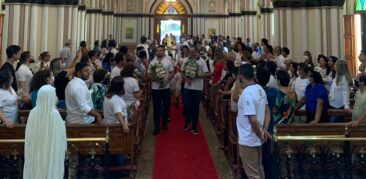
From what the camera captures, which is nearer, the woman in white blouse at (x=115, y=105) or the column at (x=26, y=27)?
the woman in white blouse at (x=115, y=105)

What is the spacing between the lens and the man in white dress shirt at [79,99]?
6.09 metres

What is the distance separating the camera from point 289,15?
14477 mm

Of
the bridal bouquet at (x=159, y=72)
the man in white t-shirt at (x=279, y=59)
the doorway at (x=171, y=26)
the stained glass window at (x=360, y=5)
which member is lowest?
the bridal bouquet at (x=159, y=72)

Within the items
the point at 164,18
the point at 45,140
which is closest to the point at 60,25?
the point at 45,140

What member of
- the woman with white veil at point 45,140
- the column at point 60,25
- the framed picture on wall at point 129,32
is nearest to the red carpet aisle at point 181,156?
the woman with white veil at point 45,140

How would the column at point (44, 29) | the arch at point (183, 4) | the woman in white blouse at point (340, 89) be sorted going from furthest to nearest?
the arch at point (183, 4) < the column at point (44, 29) < the woman in white blouse at point (340, 89)

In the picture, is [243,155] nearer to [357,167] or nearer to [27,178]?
[357,167]

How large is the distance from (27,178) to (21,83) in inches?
172

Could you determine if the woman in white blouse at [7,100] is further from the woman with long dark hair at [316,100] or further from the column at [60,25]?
the column at [60,25]

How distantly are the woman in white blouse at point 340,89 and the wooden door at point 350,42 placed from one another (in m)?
10.8

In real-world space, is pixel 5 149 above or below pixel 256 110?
below

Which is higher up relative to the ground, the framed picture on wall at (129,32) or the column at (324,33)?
the framed picture on wall at (129,32)

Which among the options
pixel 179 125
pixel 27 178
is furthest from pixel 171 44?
pixel 27 178

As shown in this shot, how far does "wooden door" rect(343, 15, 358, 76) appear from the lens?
1795 centimetres
